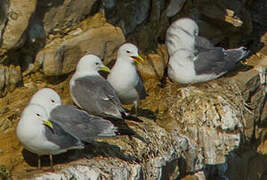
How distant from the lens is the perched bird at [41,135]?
6.68 m

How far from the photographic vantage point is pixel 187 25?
32.9 feet

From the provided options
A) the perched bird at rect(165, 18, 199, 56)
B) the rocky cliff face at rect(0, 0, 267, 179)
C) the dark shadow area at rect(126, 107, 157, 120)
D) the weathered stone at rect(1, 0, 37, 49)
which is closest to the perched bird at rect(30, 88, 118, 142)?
the rocky cliff face at rect(0, 0, 267, 179)

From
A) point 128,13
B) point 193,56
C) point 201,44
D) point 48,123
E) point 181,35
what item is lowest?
point 48,123

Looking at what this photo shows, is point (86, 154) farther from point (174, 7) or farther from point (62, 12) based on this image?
point (174, 7)

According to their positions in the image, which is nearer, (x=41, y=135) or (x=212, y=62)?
(x=41, y=135)

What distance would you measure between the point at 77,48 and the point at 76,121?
1.61m

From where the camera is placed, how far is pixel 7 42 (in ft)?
25.6

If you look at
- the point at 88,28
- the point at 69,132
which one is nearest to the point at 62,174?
the point at 69,132

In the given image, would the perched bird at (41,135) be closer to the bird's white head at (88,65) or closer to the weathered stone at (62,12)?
the bird's white head at (88,65)

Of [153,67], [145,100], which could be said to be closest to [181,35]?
[153,67]

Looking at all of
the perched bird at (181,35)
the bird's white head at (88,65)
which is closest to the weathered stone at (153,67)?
the perched bird at (181,35)

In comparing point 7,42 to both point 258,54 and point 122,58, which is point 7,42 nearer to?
point 122,58

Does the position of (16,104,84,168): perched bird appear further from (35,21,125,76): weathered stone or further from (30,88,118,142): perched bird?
(35,21,125,76): weathered stone

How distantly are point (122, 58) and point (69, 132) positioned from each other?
1.67 meters
